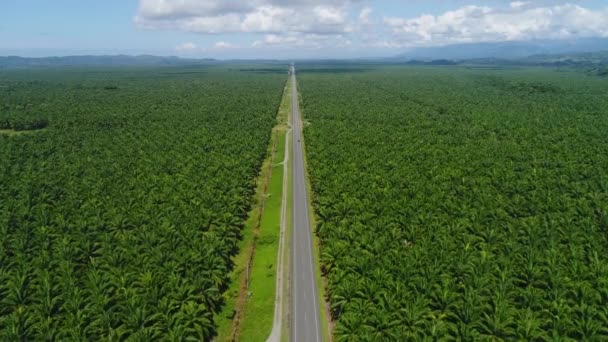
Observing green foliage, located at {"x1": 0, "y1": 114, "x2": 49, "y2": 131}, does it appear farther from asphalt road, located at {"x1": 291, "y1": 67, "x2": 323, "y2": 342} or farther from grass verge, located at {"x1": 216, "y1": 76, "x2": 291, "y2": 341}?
asphalt road, located at {"x1": 291, "y1": 67, "x2": 323, "y2": 342}

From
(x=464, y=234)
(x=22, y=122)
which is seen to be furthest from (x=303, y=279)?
(x=22, y=122)

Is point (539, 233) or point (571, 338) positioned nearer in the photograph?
point (571, 338)

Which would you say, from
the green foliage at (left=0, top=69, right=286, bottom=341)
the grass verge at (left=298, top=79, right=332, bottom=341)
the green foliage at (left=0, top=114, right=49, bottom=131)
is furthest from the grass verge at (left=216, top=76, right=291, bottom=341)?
the green foliage at (left=0, top=114, right=49, bottom=131)

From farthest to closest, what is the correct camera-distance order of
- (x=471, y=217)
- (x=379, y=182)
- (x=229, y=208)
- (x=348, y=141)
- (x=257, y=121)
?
(x=257, y=121) → (x=348, y=141) → (x=379, y=182) → (x=229, y=208) → (x=471, y=217)

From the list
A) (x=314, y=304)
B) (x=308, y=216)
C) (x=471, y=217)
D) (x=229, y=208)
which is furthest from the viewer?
(x=308, y=216)

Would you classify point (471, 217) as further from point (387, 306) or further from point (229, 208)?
point (229, 208)

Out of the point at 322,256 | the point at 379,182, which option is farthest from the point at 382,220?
the point at 379,182
